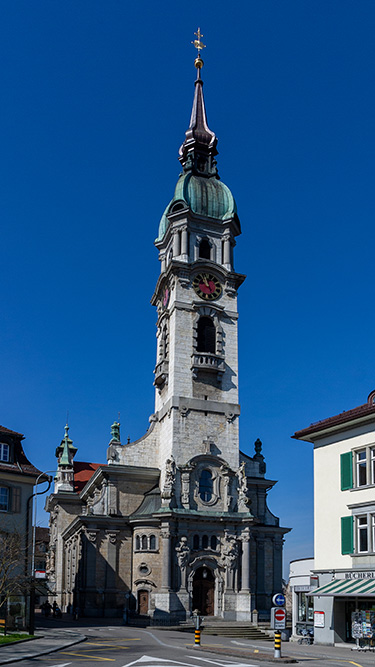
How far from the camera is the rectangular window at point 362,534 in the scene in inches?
1342

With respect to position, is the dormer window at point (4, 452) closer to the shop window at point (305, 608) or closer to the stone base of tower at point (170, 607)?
the stone base of tower at point (170, 607)

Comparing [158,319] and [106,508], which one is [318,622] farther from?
[158,319]

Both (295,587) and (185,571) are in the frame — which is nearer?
(295,587)

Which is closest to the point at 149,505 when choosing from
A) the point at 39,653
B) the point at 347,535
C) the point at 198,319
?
the point at 198,319

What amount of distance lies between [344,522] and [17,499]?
69.9 ft

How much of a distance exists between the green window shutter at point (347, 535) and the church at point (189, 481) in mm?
24678

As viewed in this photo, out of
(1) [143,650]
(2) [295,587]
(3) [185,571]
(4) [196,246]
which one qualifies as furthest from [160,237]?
(1) [143,650]

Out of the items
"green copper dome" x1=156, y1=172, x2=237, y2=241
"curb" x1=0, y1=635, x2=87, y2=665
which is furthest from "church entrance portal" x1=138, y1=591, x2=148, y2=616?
"green copper dome" x1=156, y1=172, x2=237, y2=241

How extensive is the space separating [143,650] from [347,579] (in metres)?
10.2

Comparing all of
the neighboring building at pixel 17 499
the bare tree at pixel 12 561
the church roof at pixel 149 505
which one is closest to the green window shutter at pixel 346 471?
the bare tree at pixel 12 561

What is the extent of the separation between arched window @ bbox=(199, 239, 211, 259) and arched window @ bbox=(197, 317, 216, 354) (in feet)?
21.3

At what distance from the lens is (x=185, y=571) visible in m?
58.2

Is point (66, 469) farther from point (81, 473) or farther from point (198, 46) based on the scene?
point (198, 46)

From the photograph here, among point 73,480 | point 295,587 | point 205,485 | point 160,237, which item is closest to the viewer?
point 295,587
